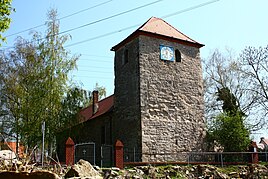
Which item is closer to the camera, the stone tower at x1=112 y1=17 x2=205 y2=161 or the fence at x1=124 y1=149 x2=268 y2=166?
the fence at x1=124 y1=149 x2=268 y2=166

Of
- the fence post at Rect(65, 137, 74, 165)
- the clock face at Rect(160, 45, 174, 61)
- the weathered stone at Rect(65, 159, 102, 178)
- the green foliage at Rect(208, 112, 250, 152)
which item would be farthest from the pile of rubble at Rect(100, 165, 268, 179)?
the clock face at Rect(160, 45, 174, 61)

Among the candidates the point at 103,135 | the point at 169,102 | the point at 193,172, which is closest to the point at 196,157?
the point at 193,172

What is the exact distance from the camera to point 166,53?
22.1 m

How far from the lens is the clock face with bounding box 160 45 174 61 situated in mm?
21938

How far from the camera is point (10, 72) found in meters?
24.9

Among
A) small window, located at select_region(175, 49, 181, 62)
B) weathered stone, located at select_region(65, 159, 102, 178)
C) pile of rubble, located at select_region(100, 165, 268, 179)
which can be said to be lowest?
pile of rubble, located at select_region(100, 165, 268, 179)

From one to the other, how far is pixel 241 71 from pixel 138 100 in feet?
36.7

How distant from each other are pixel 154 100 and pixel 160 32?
15.2ft

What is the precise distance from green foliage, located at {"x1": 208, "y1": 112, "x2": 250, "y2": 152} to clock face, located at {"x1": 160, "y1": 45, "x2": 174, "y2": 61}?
5205 millimetres

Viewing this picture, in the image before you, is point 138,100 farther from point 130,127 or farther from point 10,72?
point 10,72

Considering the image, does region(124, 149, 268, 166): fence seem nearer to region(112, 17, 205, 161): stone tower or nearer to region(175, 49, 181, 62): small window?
region(112, 17, 205, 161): stone tower

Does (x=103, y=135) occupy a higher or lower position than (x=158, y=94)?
lower

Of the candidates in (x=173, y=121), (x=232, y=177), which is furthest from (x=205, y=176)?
(x=173, y=121)

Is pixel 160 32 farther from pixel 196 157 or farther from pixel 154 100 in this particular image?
pixel 196 157
